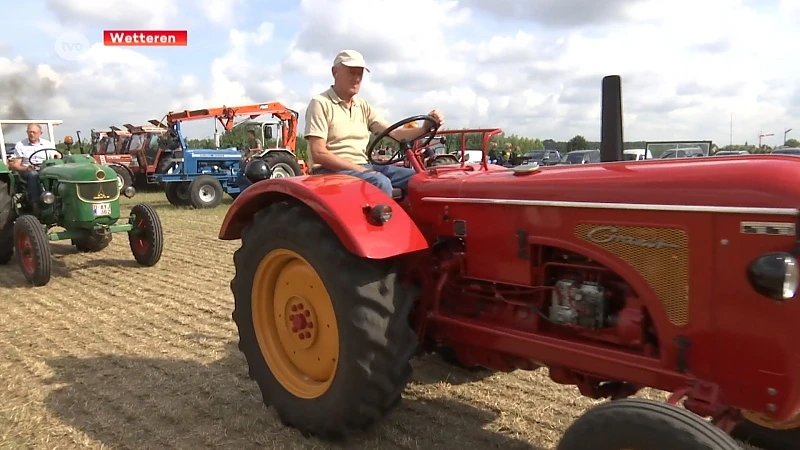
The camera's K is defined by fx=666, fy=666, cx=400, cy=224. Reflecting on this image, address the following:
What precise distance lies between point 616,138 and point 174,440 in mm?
2316

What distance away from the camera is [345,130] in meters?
3.41

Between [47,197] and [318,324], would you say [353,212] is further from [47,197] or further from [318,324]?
[47,197]

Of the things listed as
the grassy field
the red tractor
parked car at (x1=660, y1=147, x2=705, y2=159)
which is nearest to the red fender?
the red tractor

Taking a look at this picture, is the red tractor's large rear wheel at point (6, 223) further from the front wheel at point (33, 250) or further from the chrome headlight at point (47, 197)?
the front wheel at point (33, 250)

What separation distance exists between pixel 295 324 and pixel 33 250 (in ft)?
13.3

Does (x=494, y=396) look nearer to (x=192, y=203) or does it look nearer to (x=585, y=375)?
(x=585, y=375)

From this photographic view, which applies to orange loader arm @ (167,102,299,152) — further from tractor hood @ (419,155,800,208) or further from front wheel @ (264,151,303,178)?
tractor hood @ (419,155,800,208)

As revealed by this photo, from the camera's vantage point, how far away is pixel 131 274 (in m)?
6.48

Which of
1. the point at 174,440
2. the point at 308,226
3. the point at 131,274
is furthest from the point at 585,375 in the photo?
the point at 131,274

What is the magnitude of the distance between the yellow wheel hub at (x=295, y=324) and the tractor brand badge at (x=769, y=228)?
155 centimetres

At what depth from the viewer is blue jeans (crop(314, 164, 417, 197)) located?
298cm

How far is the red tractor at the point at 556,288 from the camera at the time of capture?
1893mm

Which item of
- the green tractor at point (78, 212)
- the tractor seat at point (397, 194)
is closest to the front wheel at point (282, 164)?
the green tractor at point (78, 212)

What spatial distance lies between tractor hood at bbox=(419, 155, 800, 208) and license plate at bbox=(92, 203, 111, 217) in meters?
5.04
